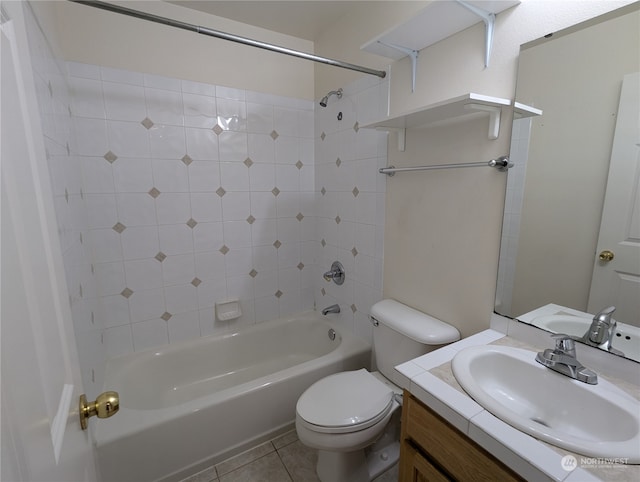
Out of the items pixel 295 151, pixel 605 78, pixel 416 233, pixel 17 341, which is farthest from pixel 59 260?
pixel 295 151

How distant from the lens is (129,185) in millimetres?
1791

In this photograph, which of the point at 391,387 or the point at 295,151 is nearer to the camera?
the point at 391,387

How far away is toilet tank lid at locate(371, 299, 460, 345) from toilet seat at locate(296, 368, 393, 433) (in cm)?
30

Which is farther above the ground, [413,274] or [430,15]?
[430,15]

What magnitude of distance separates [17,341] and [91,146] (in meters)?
1.67

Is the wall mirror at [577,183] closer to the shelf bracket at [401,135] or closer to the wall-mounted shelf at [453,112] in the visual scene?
the wall-mounted shelf at [453,112]

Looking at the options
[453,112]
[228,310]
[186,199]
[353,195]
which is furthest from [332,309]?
[453,112]

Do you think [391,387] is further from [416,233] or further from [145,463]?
[145,463]

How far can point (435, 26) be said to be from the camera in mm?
1227

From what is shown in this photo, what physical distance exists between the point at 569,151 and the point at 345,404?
1281 mm

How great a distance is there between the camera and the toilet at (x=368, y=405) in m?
1.28

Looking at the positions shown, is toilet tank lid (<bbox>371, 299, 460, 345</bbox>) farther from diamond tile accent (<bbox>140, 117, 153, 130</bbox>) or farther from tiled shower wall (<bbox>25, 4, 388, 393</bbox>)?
diamond tile accent (<bbox>140, 117, 153, 130</bbox>)

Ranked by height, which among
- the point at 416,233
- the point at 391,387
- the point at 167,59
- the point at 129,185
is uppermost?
the point at 167,59

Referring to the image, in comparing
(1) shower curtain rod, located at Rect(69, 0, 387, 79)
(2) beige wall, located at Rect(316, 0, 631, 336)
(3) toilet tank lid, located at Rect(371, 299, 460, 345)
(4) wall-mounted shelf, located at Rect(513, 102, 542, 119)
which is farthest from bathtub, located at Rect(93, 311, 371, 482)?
(1) shower curtain rod, located at Rect(69, 0, 387, 79)
